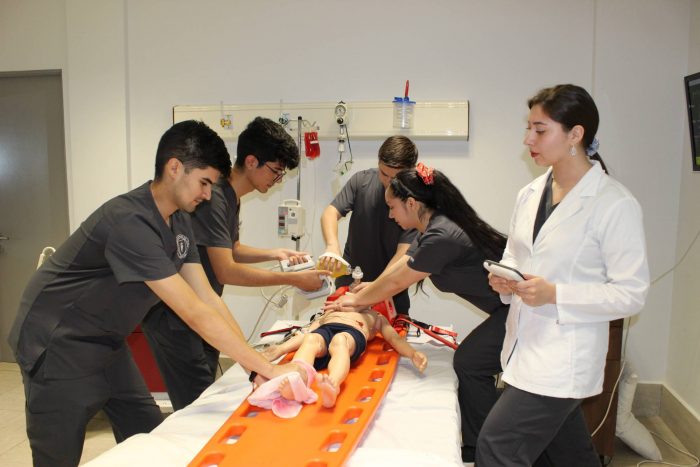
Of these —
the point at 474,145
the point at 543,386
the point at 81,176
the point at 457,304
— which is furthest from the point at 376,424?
the point at 81,176

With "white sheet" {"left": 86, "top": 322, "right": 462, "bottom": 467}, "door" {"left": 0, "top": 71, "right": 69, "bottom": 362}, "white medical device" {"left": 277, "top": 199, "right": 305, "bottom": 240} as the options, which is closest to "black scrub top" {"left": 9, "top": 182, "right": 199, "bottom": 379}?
"white sheet" {"left": 86, "top": 322, "right": 462, "bottom": 467}

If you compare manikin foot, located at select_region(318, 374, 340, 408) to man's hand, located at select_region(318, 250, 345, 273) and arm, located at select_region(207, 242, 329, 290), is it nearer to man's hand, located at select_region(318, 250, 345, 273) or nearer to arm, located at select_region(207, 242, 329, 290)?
arm, located at select_region(207, 242, 329, 290)

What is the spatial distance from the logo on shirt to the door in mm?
2934

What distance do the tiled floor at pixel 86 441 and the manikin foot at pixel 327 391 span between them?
1.74 metres

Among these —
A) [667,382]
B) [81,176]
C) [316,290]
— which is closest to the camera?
[316,290]

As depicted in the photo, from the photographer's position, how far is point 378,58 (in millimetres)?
3799

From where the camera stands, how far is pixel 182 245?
1975 mm

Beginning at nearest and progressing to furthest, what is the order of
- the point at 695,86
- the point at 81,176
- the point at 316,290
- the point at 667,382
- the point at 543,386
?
the point at 543,386
the point at 316,290
the point at 695,86
the point at 667,382
the point at 81,176

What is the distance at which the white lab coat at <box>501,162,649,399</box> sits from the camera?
5.52 ft

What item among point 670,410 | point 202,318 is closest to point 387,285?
point 202,318

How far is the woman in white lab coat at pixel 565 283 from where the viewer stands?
1693 millimetres

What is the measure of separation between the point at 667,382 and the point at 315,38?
310 centimetres

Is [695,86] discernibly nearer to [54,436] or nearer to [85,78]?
[54,436]

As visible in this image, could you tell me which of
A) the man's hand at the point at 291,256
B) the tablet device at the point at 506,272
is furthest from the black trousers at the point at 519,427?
the man's hand at the point at 291,256
